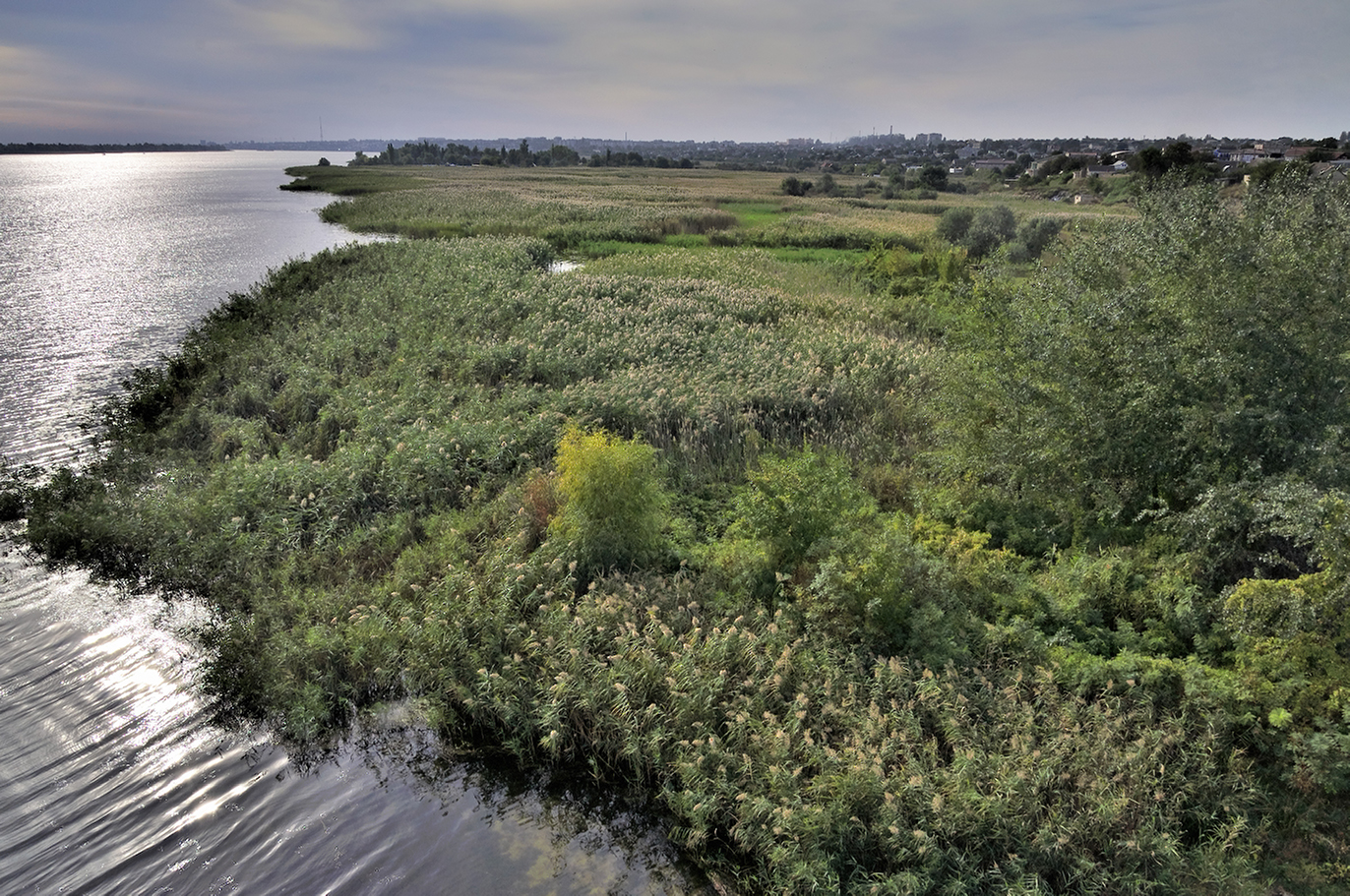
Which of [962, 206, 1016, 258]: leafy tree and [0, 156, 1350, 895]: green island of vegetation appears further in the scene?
[962, 206, 1016, 258]: leafy tree

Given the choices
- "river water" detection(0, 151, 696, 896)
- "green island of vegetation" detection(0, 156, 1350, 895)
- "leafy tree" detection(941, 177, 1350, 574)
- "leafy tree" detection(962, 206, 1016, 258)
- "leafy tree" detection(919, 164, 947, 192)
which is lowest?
"river water" detection(0, 151, 696, 896)

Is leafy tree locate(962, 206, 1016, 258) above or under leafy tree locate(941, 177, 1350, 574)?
above

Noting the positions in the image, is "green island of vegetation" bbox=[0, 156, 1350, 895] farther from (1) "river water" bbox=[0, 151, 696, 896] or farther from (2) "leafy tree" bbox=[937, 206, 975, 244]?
(2) "leafy tree" bbox=[937, 206, 975, 244]

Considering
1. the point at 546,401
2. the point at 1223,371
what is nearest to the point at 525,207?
the point at 546,401

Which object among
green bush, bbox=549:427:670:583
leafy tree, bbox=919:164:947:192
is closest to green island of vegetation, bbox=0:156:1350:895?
green bush, bbox=549:427:670:583

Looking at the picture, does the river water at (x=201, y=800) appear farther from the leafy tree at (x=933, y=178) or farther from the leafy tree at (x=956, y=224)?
the leafy tree at (x=933, y=178)

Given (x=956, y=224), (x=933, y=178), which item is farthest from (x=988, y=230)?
(x=933, y=178)

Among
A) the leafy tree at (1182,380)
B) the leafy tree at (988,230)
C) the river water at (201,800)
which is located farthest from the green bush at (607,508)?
the leafy tree at (988,230)

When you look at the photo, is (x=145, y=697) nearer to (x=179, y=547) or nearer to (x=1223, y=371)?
(x=179, y=547)
